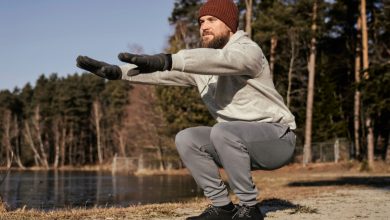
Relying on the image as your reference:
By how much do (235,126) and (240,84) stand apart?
275 millimetres

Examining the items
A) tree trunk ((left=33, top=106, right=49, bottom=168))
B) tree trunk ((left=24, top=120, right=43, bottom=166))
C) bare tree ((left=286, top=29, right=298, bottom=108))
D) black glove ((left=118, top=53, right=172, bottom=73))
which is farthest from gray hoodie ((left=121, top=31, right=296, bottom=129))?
tree trunk ((left=24, top=120, right=43, bottom=166))

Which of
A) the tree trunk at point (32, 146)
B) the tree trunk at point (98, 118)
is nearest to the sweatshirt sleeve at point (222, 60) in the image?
the tree trunk at point (32, 146)

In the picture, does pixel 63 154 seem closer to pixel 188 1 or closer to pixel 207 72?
pixel 188 1

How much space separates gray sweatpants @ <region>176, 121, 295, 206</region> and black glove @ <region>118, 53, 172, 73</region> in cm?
79

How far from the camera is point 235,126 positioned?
3133 millimetres

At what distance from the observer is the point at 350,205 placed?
17.8 ft

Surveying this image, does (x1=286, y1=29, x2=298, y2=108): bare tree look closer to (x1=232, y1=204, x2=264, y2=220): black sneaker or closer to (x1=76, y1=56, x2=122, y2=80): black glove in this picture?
(x1=232, y1=204, x2=264, y2=220): black sneaker

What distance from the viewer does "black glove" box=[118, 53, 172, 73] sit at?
91.7 inches

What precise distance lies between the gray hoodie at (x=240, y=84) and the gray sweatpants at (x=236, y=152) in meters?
0.10

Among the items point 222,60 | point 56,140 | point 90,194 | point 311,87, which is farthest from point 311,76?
point 56,140

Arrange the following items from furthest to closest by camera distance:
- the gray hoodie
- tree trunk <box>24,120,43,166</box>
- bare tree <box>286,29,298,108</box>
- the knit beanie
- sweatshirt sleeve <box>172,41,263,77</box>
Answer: tree trunk <box>24,120,43,166</box>, bare tree <box>286,29,298,108</box>, the knit beanie, the gray hoodie, sweatshirt sleeve <box>172,41,263,77</box>

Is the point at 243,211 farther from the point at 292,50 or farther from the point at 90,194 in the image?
the point at 292,50

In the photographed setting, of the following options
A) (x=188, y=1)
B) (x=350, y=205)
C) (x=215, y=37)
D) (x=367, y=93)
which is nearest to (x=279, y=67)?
(x=188, y=1)

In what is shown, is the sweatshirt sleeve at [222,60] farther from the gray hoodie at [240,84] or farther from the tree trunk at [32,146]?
the tree trunk at [32,146]
